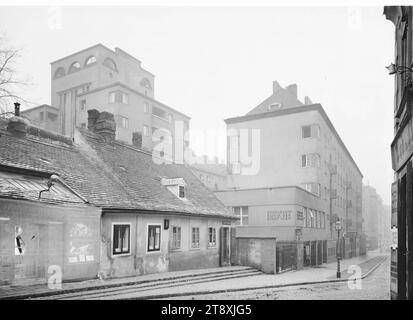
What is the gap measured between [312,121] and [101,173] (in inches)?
820

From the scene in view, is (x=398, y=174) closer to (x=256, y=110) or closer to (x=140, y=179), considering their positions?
(x=140, y=179)

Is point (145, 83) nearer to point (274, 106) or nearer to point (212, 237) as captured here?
point (274, 106)

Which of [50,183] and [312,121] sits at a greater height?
[312,121]

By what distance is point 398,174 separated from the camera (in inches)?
433

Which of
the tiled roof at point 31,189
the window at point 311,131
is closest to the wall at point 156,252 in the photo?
the tiled roof at point 31,189

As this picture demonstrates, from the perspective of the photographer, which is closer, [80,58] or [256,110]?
[80,58]

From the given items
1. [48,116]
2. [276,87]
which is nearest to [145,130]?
[48,116]

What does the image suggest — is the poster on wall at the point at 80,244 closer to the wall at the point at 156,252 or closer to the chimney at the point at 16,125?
the wall at the point at 156,252

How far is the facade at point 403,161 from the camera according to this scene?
9008 millimetres

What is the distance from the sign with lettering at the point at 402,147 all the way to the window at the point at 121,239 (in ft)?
31.7

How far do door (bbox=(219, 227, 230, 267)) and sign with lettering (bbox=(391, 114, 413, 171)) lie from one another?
1230 cm
